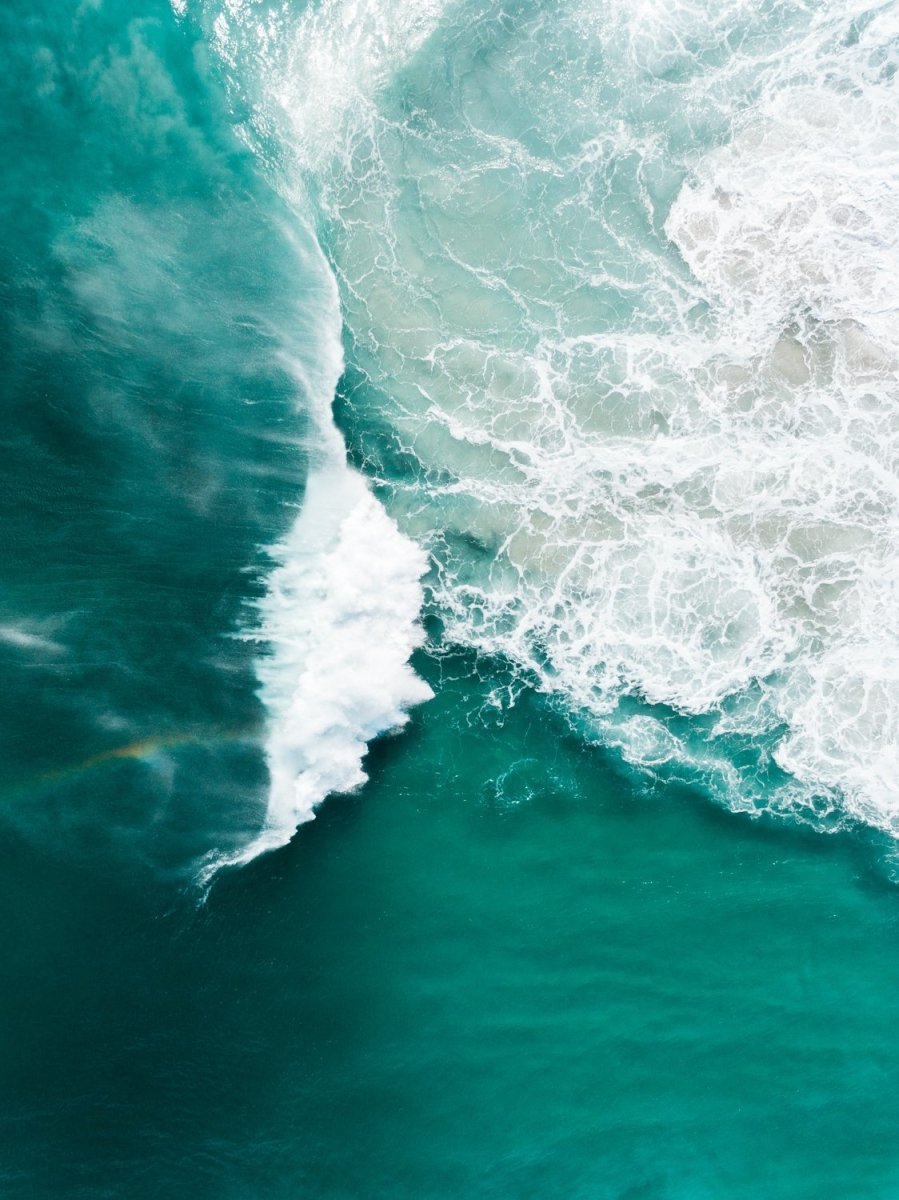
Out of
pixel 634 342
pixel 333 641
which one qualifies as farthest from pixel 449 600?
pixel 634 342

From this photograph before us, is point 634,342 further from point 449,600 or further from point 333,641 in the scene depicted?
point 333,641

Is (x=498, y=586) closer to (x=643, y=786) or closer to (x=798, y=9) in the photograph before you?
(x=643, y=786)

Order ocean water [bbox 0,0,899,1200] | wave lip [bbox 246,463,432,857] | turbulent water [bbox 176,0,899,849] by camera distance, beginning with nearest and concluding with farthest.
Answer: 1. ocean water [bbox 0,0,899,1200]
2. wave lip [bbox 246,463,432,857]
3. turbulent water [bbox 176,0,899,849]

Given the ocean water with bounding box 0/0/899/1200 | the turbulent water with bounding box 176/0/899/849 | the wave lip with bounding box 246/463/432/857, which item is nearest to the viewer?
the ocean water with bounding box 0/0/899/1200

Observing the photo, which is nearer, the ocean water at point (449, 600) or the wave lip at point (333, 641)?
the ocean water at point (449, 600)

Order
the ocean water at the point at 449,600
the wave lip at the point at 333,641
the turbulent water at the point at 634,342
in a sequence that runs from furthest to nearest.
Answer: the turbulent water at the point at 634,342 < the wave lip at the point at 333,641 < the ocean water at the point at 449,600

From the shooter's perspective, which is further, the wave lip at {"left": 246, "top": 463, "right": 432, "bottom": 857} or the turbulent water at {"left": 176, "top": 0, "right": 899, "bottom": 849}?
the turbulent water at {"left": 176, "top": 0, "right": 899, "bottom": 849}

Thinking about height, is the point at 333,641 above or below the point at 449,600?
below

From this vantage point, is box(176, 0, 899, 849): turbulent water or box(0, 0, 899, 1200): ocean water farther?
box(176, 0, 899, 849): turbulent water

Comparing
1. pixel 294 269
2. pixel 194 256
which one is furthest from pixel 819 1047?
pixel 194 256
